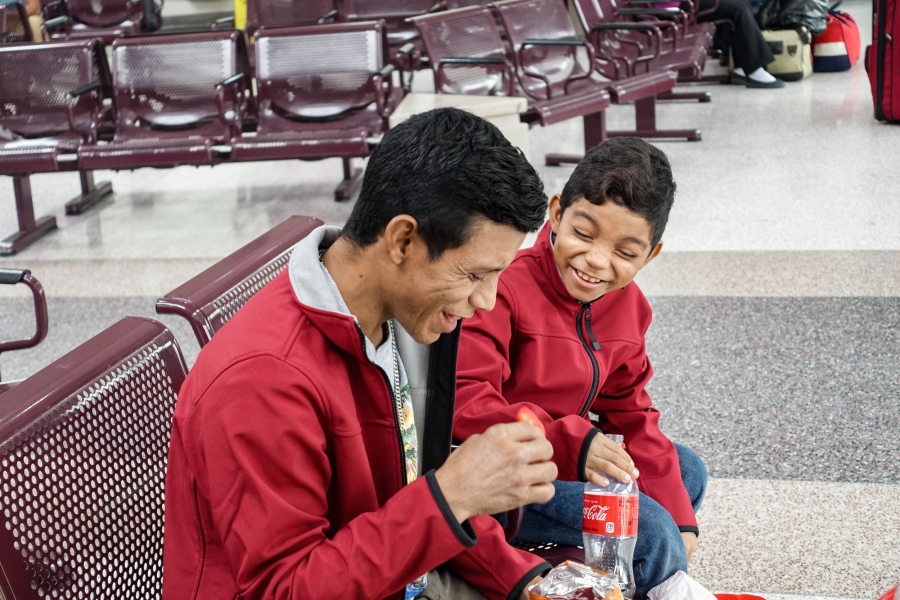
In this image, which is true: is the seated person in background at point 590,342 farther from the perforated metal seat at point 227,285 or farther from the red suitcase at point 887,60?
the red suitcase at point 887,60

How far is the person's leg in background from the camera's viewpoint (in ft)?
28.0

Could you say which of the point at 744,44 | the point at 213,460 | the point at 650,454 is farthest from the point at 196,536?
the point at 744,44

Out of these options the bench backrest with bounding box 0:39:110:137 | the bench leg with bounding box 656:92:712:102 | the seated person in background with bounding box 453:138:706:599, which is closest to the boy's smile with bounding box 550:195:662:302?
the seated person in background with bounding box 453:138:706:599

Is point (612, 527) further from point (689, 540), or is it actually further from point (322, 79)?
point (322, 79)

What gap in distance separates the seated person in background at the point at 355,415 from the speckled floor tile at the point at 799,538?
139cm

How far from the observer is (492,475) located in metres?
1.23

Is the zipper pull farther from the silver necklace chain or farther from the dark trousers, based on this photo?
the dark trousers

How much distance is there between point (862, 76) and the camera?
29.2ft

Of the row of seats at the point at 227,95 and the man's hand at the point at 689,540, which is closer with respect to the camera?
the man's hand at the point at 689,540

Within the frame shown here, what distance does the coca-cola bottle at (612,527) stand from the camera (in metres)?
1.63

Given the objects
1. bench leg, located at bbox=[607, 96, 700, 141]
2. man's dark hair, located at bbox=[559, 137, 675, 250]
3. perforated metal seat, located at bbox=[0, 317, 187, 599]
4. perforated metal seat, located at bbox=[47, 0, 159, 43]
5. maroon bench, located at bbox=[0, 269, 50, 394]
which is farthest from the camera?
perforated metal seat, located at bbox=[47, 0, 159, 43]

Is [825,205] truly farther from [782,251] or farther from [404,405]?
[404,405]

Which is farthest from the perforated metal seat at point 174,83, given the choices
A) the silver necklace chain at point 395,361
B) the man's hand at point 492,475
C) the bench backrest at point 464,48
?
the man's hand at point 492,475

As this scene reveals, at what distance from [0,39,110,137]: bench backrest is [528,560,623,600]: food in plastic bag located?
16.7 feet
